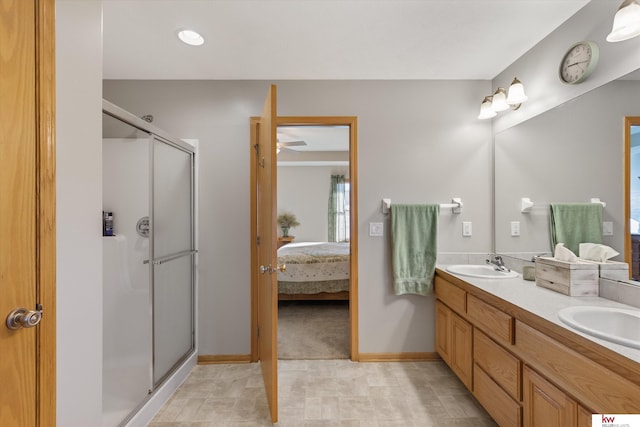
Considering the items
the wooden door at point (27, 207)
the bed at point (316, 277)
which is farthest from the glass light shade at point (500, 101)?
the wooden door at point (27, 207)

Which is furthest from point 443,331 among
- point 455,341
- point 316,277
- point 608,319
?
point 316,277

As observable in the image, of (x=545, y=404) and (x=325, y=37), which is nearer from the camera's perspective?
(x=545, y=404)

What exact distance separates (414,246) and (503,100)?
134cm

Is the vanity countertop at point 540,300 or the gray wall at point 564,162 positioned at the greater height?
the gray wall at point 564,162

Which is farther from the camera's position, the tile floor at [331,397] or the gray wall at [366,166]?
the gray wall at [366,166]

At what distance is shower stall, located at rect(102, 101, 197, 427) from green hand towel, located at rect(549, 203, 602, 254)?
2.66 m

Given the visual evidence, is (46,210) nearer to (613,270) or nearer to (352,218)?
(352,218)

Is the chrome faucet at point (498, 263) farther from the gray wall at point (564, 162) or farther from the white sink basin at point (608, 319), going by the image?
the white sink basin at point (608, 319)

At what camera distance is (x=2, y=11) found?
0.85 meters

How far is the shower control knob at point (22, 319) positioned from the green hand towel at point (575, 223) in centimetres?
256

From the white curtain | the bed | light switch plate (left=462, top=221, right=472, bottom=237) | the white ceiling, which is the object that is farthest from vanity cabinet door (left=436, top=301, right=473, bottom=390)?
the white curtain

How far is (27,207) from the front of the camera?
92cm

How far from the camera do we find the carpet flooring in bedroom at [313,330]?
2.69 meters

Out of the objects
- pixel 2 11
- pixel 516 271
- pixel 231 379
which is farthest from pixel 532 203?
pixel 2 11
